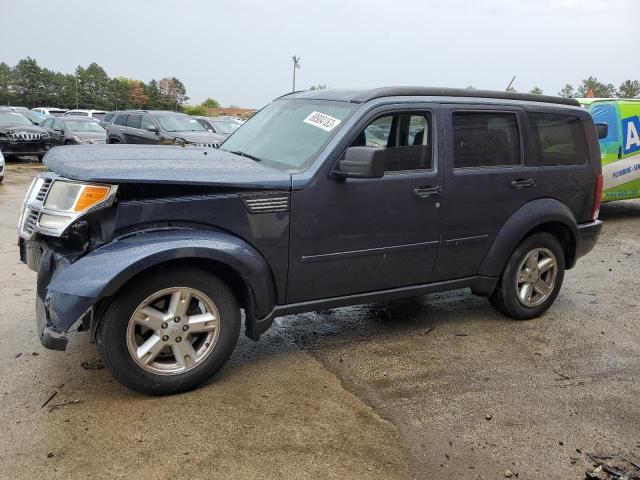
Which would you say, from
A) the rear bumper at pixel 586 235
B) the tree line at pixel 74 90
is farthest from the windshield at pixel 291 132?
the tree line at pixel 74 90

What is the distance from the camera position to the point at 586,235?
521cm

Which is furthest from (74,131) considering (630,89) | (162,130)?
(630,89)

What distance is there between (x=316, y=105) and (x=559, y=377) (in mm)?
2635

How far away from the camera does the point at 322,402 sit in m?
3.50

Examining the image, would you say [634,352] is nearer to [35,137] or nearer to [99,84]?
[35,137]

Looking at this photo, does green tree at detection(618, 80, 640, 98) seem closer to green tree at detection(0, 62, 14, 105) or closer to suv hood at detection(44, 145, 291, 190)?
suv hood at detection(44, 145, 291, 190)

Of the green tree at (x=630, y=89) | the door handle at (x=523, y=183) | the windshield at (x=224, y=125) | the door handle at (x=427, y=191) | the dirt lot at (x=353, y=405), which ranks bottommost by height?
the dirt lot at (x=353, y=405)

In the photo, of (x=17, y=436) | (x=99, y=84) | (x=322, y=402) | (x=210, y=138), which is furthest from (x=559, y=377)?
(x=99, y=84)

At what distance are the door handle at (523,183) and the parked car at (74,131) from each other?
52.8 ft

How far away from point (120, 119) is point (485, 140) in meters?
15.7

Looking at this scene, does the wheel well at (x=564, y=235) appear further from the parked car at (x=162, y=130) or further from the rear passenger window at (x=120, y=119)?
the rear passenger window at (x=120, y=119)

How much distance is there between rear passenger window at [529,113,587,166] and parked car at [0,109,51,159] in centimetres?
1609

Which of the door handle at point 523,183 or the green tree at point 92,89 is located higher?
the green tree at point 92,89

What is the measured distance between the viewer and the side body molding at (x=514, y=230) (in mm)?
4656
